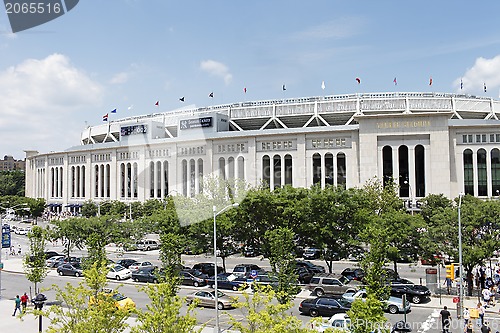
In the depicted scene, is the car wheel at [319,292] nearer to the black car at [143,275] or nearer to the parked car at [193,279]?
the parked car at [193,279]

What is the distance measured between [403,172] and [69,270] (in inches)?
1960

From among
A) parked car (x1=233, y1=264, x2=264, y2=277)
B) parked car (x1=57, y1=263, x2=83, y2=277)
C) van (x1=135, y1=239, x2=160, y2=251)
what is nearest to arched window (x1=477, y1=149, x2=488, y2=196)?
parked car (x1=233, y1=264, x2=264, y2=277)

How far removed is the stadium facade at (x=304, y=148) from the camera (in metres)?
69.2

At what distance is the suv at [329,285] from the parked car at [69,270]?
881 inches

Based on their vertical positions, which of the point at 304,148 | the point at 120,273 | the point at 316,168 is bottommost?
the point at 120,273

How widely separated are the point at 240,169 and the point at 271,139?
8.18 meters

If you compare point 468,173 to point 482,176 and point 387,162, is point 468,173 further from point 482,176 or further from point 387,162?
point 387,162

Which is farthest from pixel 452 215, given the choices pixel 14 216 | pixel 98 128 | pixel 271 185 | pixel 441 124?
pixel 14 216

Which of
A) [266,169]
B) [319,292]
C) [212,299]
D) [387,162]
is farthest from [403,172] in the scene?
[212,299]

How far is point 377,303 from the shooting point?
1546 cm

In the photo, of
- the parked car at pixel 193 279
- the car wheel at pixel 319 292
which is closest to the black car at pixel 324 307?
the car wheel at pixel 319 292

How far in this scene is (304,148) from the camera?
77.5 meters

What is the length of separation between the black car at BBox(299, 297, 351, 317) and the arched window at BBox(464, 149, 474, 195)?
4956cm

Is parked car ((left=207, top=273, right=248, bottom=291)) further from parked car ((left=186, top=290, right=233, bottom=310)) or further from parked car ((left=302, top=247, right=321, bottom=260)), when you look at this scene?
parked car ((left=302, top=247, right=321, bottom=260))
